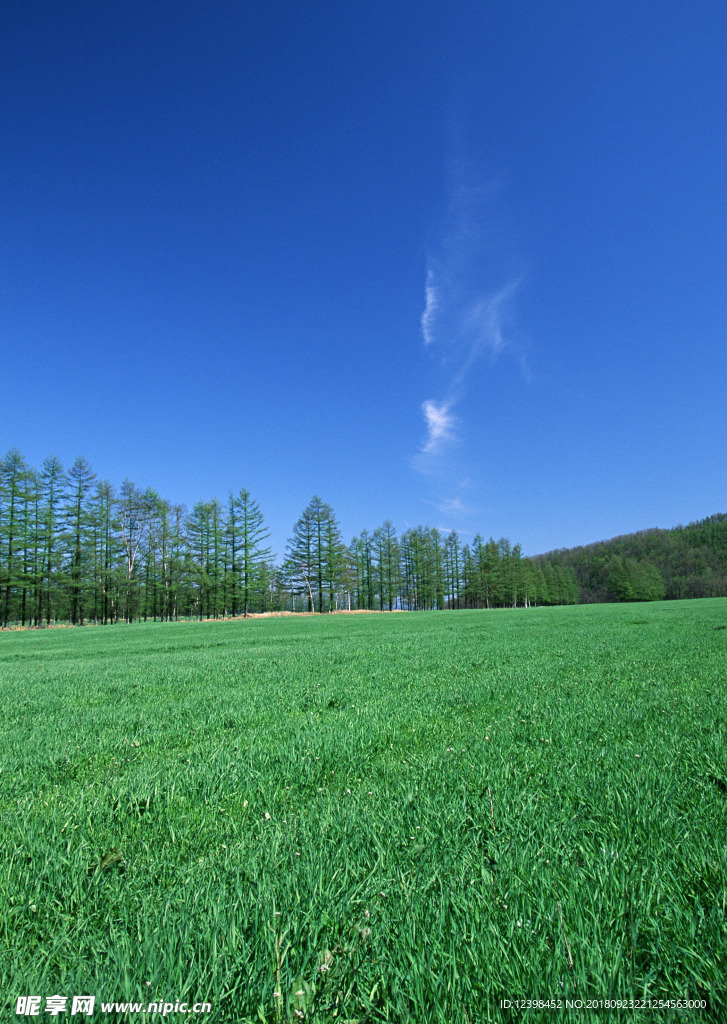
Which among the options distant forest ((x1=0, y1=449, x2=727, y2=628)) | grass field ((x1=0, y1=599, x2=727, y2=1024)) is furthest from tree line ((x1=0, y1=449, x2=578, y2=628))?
grass field ((x1=0, y1=599, x2=727, y2=1024))

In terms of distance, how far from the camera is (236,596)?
58469 millimetres

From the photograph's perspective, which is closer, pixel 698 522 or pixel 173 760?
pixel 173 760

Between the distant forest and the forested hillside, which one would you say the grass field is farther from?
the forested hillside

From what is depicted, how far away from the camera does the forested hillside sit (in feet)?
348

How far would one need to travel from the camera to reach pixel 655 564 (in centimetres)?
12875

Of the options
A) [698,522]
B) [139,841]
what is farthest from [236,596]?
[698,522]

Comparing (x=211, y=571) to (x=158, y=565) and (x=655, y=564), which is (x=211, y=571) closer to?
(x=158, y=565)

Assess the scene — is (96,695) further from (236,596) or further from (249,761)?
(236,596)

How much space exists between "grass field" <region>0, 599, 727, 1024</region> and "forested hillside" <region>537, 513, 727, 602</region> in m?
120

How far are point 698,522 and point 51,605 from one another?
185m

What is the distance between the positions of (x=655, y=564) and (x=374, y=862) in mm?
153580

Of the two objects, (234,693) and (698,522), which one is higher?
(698,522)

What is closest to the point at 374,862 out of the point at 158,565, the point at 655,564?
the point at 158,565

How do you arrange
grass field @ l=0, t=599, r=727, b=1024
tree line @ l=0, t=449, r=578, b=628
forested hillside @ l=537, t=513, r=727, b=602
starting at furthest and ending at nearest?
forested hillside @ l=537, t=513, r=727, b=602
tree line @ l=0, t=449, r=578, b=628
grass field @ l=0, t=599, r=727, b=1024
